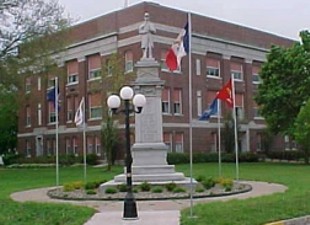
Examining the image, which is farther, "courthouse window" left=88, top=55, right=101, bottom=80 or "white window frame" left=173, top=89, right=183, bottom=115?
"courthouse window" left=88, top=55, right=101, bottom=80

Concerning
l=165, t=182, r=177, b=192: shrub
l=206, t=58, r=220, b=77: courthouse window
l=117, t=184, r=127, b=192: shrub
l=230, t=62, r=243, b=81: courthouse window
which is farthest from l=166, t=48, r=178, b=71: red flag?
l=230, t=62, r=243, b=81: courthouse window

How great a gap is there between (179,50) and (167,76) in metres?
35.8

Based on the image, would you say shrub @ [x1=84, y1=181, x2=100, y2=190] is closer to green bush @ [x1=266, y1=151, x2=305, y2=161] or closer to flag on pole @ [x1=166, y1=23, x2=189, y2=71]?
flag on pole @ [x1=166, y1=23, x2=189, y2=71]

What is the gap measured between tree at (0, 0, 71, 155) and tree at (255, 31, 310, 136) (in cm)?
1814

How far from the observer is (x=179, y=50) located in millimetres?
16031

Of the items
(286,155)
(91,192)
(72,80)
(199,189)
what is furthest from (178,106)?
(91,192)

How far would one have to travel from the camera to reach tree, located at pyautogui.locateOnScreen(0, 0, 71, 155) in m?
39.9

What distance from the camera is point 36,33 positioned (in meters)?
40.1

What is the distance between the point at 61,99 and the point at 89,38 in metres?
6.98

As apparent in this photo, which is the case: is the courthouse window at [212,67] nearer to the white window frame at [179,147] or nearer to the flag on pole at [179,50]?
the white window frame at [179,147]

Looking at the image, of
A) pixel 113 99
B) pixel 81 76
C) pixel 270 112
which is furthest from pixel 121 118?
pixel 113 99

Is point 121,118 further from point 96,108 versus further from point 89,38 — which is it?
point 89,38

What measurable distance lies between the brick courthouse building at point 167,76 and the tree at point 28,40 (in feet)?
23.0

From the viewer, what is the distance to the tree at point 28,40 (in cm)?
3988
